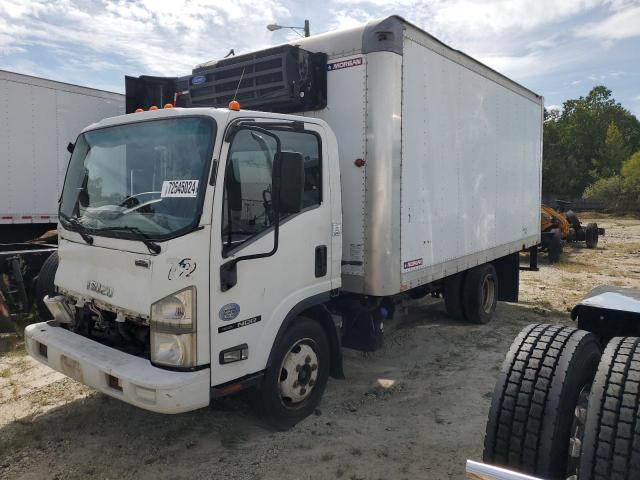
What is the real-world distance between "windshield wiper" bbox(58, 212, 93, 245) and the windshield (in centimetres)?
1

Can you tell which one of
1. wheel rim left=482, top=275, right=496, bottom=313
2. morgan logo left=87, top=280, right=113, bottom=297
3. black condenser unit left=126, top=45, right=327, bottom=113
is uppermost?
black condenser unit left=126, top=45, right=327, bottom=113

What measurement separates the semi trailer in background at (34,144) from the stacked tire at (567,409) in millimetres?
8224

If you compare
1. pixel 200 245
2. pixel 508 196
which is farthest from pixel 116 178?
pixel 508 196

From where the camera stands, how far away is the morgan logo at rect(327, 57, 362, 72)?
4594 mm

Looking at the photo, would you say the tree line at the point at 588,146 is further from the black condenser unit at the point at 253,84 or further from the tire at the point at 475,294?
the black condenser unit at the point at 253,84

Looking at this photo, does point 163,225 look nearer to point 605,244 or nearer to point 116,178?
point 116,178

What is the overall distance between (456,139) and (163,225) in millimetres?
3797

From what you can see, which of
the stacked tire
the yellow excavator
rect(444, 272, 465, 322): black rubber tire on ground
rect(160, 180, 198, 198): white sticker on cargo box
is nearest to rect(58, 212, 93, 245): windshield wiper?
rect(160, 180, 198, 198): white sticker on cargo box

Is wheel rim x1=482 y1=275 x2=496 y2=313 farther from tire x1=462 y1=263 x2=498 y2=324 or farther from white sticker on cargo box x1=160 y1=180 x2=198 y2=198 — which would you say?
white sticker on cargo box x1=160 y1=180 x2=198 y2=198

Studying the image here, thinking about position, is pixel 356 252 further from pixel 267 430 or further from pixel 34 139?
pixel 34 139

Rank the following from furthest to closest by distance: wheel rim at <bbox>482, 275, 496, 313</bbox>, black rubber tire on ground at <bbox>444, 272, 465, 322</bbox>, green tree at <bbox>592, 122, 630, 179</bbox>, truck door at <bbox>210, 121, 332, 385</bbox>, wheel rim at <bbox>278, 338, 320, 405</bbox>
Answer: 1. green tree at <bbox>592, 122, 630, 179</bbox>
2. wheel rim at <bbox>482, 275, 496, 313</bbox>
3. black rubber tire on ground at <bbox>444, 272, 465, 322</bbox>
4. wheel rim at <bbox>278, 338, 320, 405</bbox>
5. truck door at <bbox>210, 121, 332, 385</bbox>

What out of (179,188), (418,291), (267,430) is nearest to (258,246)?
(179,188)

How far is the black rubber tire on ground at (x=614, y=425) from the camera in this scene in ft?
7.15

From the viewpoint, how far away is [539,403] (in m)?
2.57
